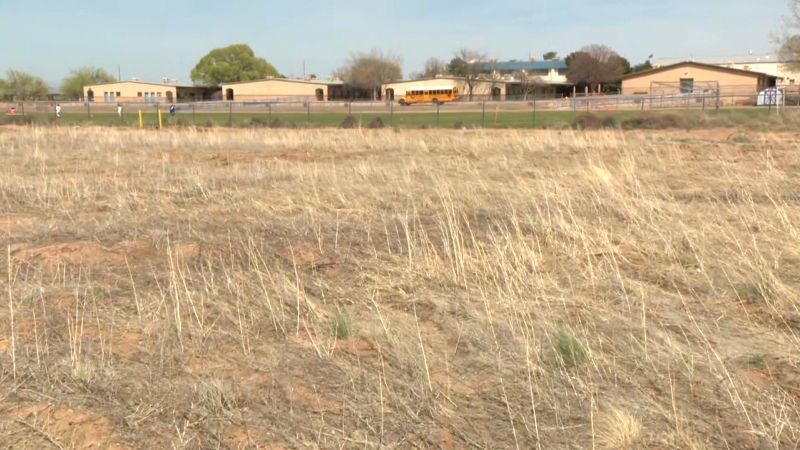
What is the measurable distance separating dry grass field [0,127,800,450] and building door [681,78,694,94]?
270 ft

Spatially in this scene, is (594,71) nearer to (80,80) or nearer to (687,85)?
(687,85)

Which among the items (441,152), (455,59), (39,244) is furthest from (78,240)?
(455,59)

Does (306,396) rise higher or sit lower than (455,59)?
lower

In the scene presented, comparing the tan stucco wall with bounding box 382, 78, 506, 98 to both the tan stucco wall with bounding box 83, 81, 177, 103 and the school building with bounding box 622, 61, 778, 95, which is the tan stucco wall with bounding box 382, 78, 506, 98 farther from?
the tan stucco wall with bounding box 83, 81, 177, 103

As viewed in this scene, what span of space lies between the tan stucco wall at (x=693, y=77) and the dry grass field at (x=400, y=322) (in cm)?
9085

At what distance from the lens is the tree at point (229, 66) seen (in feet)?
498

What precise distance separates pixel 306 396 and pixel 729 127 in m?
33.4

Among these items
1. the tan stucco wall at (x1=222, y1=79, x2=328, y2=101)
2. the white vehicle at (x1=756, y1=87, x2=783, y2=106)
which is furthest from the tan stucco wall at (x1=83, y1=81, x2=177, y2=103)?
the white vehicle at (x1=756, y1=87, x2=783, y2=106)

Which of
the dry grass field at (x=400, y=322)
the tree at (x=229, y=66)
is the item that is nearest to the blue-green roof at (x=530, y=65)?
the tree at (x=229, y=66)

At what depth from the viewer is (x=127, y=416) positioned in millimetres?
3691

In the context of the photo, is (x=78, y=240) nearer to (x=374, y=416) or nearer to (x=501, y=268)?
(x=501, y=268)

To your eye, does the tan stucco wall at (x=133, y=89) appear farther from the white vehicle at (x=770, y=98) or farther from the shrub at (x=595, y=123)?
the shrub at (x=595, y=123)

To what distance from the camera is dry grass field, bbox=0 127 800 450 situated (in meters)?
3.64

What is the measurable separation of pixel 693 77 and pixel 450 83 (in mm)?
36428
